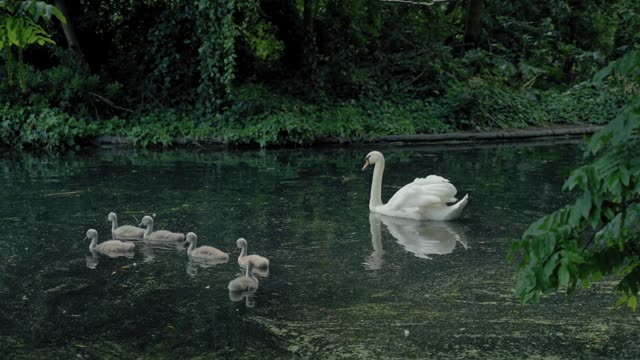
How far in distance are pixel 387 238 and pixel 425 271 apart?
Answer: 1.64m

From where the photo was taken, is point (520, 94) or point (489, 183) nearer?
point (489, 183)

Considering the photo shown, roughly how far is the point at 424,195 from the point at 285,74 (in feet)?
36.1

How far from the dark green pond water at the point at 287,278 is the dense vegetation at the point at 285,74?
13.9 feet

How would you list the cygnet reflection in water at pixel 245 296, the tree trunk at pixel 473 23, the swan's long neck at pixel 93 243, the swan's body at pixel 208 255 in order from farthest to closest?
the tree trunk at pixel 473 23 < the swan's long neck at pixel 93 243 < the swan's body at pixel 208 255 < the cygnet reflection in water at pixel 245 296

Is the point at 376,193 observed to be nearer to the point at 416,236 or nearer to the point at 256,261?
the point at 416,236

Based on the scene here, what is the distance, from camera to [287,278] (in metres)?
8.14

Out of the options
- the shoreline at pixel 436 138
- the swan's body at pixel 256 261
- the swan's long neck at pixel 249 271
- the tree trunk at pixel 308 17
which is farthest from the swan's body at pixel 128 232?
the tree trunk at pixel 308 17

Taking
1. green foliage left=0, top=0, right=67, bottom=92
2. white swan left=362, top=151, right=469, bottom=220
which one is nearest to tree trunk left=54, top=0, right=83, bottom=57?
white swan left=362, top=151, right=469, bottom=220

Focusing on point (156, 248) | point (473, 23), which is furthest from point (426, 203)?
point (473, 23)

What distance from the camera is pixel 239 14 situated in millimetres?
20922

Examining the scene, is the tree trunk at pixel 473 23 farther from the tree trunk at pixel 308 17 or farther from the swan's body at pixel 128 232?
the swan's body at pixel 128 232

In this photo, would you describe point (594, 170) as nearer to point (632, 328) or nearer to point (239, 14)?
→ point (632, 328)

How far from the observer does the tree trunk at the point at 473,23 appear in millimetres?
23297

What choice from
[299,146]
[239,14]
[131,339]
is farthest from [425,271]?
[239,14]
